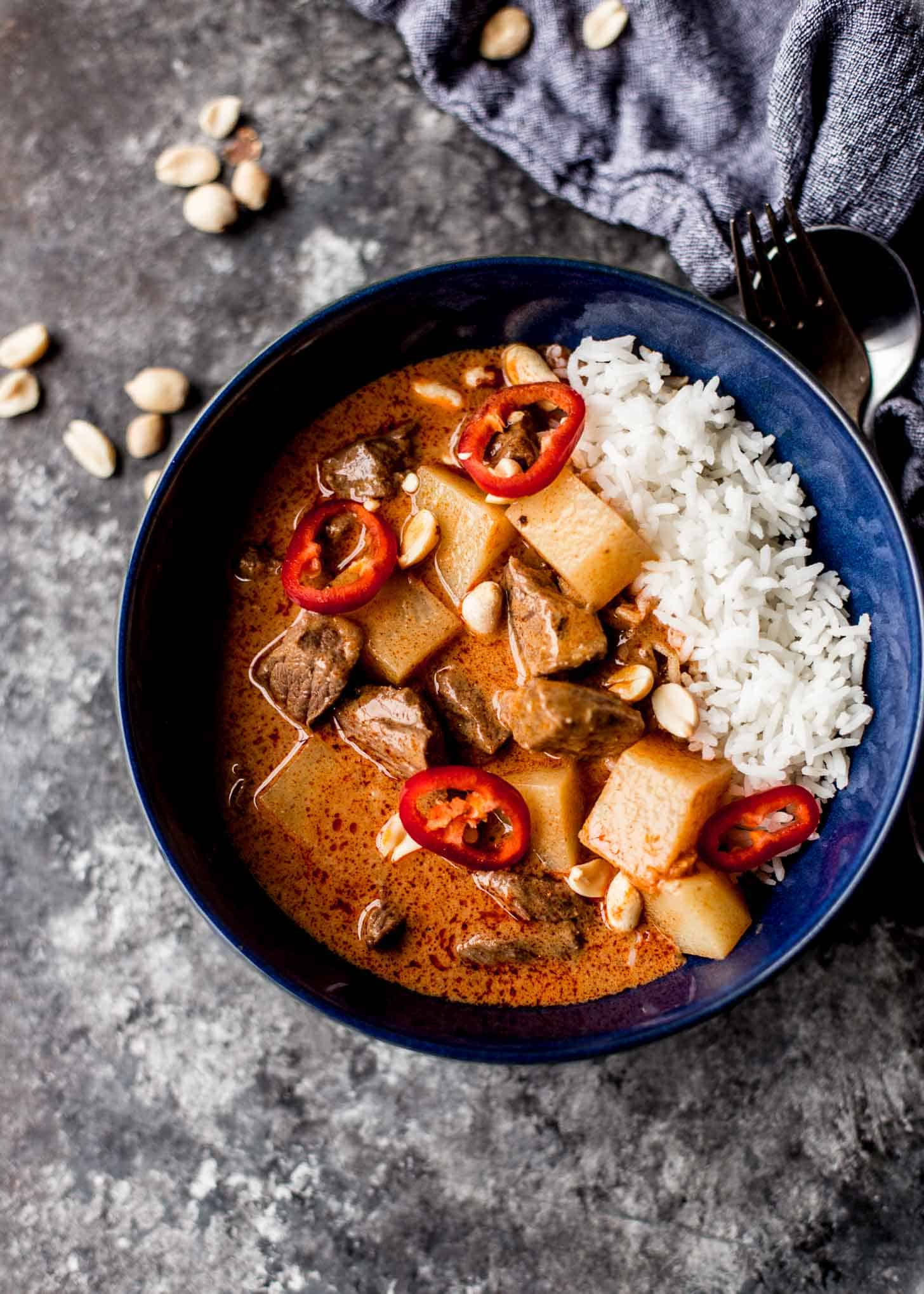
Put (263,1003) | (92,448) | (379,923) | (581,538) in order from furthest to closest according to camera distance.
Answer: (92,448), (263,1003), (379,923), (581,538)

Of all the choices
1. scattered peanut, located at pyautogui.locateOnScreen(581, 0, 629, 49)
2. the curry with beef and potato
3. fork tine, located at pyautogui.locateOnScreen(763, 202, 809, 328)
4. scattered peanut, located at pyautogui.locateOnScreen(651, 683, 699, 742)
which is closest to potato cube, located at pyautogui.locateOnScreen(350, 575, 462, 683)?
the curry with beef and potato

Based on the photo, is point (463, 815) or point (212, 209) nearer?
point (463, 815)

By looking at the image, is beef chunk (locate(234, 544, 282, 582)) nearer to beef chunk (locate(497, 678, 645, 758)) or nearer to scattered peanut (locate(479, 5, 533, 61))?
beef chunk (locate(497, 678, 645, 758))

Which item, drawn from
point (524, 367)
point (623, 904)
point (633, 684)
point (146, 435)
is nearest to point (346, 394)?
point (524, 367)

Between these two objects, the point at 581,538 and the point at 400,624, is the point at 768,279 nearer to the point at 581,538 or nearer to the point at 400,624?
the point at 581,538

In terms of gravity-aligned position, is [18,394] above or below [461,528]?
below
